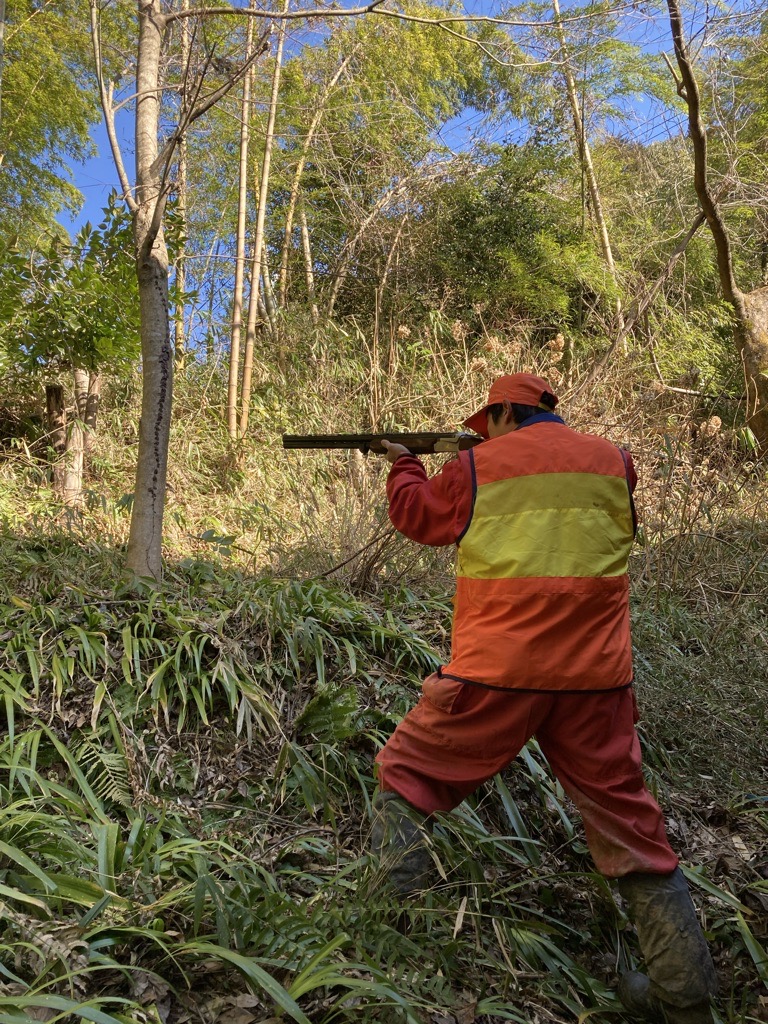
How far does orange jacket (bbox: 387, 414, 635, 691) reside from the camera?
1890 millimetres

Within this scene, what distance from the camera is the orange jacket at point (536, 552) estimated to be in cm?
189

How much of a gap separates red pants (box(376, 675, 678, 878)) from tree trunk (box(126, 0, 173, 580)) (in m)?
2.03

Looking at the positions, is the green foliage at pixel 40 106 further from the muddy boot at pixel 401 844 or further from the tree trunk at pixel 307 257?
the muddy boot at pixel 401 844

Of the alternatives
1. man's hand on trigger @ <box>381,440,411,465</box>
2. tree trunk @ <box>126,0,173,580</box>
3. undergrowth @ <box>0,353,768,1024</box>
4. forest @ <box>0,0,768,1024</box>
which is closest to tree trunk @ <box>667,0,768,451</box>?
forest @ <box>0,0,768,1024</box>

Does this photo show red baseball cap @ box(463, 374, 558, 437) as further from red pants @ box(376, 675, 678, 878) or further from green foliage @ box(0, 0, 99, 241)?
green foliage @ box(0, 0, 99, 241)

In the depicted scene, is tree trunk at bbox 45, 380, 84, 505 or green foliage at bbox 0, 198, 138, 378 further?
tree trunk at bbox 45, 380, 84, 505

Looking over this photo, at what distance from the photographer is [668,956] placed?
5.93 feet

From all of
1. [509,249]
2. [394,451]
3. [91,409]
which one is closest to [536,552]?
[394,451]

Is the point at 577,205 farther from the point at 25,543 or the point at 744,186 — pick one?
the point at 25,543

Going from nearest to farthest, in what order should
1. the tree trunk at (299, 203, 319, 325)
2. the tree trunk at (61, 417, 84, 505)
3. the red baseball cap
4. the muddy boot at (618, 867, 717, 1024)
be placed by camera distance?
1. the muddy boot at (618, 867, 717, 1024)
2. the red baseball cap
3. the tree trunk at (61, 417, 84, 505)
4. the tree trunk at (299, 203, 319, 325)

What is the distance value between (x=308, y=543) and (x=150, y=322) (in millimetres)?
1547

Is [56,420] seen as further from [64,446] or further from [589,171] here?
[589,171]

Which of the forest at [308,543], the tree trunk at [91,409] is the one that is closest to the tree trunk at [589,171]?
the forest at [308,543]

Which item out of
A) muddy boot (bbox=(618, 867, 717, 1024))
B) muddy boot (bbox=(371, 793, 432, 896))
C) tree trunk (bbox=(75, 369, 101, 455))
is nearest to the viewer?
muddy boot (bbox=(618, 867, 717, 1024))
